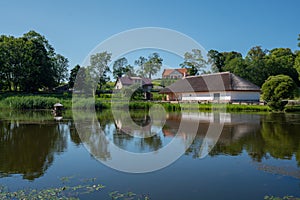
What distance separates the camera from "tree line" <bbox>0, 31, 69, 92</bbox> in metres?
37.8

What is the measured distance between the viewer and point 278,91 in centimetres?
2216

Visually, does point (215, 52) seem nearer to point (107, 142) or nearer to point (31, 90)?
point (31, 90)

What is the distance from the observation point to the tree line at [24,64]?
124 ft

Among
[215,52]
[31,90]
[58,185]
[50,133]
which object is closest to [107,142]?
[50,133]

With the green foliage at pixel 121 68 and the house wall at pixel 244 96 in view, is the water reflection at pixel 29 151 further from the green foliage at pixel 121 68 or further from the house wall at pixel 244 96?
the green foliage at pixel 121 68

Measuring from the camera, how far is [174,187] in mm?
5180

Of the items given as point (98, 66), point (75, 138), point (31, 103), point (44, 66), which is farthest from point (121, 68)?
point (75, 138)

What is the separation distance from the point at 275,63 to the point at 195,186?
37.9m

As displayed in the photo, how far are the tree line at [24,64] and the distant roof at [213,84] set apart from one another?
58.0 feet

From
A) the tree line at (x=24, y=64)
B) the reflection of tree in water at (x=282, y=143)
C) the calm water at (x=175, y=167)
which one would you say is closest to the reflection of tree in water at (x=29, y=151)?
the calm water at (x=175, y=167)

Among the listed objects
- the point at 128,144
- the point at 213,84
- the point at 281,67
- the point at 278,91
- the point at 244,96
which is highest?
the point at 281,67

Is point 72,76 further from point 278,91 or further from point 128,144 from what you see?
point 128,144

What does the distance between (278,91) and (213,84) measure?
1080 centimetres

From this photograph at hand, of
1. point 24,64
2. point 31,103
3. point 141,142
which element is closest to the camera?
point 141,142
